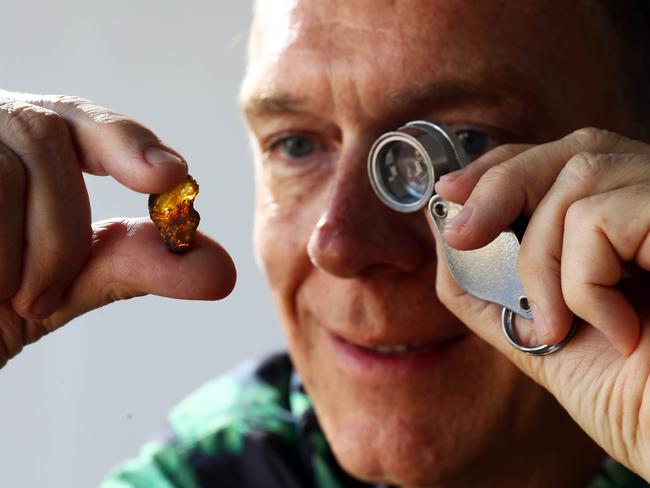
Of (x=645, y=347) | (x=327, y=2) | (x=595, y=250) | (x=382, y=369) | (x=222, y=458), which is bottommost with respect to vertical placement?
(x=222, y=458)

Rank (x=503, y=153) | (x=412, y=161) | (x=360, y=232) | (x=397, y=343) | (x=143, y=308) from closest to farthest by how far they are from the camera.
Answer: (x=503, y=153) → (x=412, y=161) → (x=360, y=232) → (x=397, y=343) → (x=143, y=308)

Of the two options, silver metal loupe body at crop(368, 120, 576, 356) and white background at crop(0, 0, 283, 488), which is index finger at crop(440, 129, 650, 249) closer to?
silver metal loupe body at crop(368, 120, 576, 356)

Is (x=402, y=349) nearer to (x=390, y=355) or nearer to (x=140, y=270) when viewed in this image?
(x=390, y=355)

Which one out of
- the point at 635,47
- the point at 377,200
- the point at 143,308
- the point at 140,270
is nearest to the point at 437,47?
the point at 377,200

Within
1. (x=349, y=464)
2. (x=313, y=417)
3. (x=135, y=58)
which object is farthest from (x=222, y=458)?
(x=135, y=58)

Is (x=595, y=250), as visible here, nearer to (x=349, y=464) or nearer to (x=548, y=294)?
(x=548, y=294)

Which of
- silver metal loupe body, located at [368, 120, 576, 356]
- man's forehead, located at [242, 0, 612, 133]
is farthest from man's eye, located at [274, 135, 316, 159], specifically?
silver metal loupe body, located at [368, 120, 576, 356]
